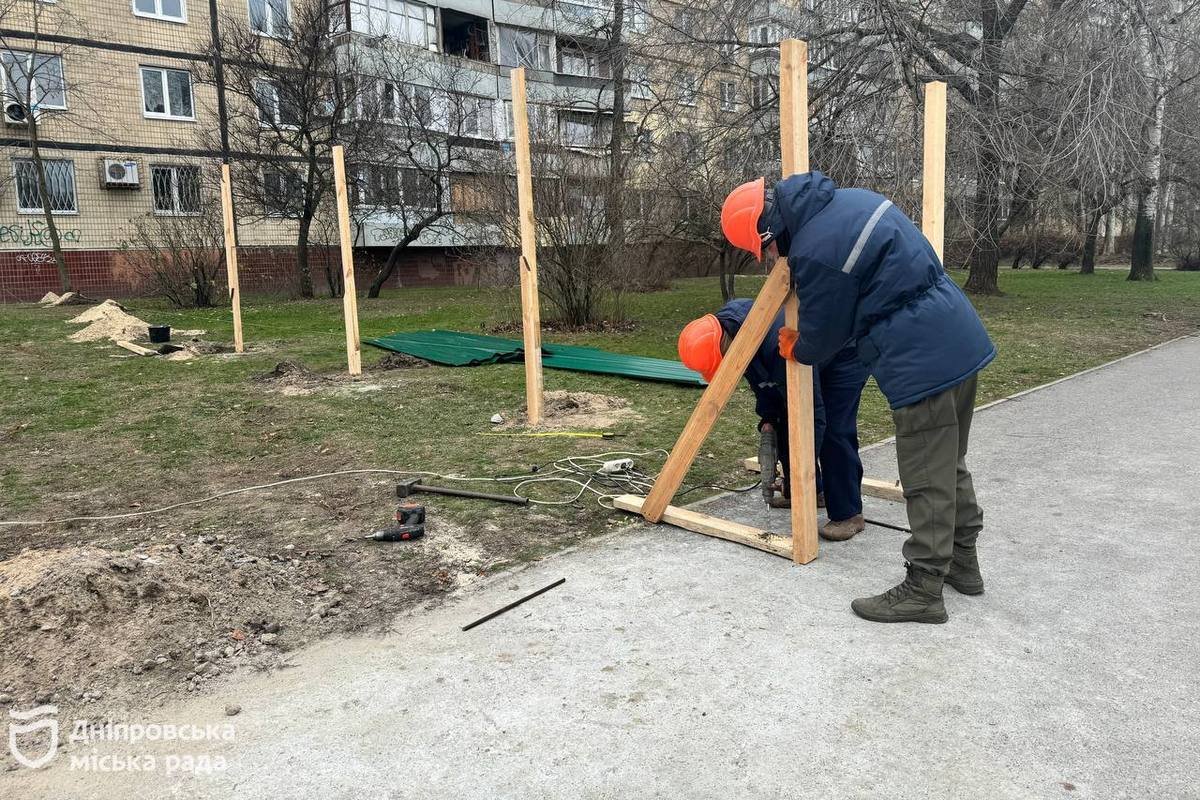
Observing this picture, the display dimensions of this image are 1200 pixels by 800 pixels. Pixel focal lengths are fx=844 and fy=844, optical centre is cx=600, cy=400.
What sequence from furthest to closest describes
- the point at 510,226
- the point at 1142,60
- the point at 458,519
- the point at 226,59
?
the point at 226,59
the point at 510,226
the point at 1142,60
the point at 458,519

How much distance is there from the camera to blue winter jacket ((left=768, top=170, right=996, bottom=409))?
135 inches

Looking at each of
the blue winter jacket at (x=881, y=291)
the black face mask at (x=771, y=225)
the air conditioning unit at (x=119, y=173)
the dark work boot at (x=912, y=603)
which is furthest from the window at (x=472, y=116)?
the dark work boot at (x=912, y=603)

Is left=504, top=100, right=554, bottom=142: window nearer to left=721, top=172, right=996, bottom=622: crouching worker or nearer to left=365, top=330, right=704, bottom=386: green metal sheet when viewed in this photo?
left=365, top=330, right=704, bottom=386: green metal sheet

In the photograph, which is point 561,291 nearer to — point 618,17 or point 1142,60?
point 618,17

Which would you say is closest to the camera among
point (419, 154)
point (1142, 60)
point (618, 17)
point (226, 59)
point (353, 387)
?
point (353, 387)

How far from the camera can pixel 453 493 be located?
5.31 metres

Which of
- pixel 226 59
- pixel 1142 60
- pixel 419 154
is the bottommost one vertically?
pixel 1142 60

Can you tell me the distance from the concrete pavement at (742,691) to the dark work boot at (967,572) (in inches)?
2.7

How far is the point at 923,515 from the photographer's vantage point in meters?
3.53

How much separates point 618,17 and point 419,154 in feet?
43.1

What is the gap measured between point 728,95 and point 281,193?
15.4 metres

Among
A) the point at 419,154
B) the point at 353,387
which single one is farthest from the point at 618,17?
the point at 419,154

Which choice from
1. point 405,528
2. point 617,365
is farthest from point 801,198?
point 617,365

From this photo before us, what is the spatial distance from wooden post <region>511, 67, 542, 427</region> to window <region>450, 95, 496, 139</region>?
20367mm
